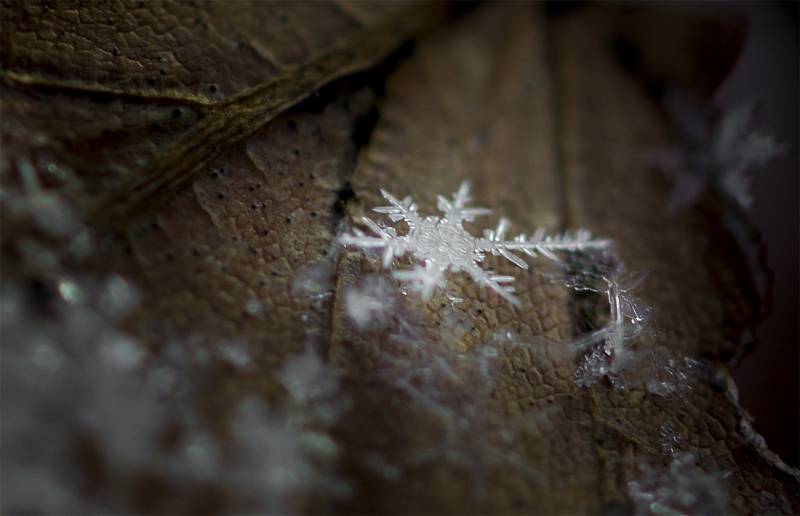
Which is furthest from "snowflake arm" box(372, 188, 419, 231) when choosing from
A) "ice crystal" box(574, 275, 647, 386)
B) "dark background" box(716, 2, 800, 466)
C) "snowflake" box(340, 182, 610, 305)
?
"dark background" box(716, 2, 800, 466)

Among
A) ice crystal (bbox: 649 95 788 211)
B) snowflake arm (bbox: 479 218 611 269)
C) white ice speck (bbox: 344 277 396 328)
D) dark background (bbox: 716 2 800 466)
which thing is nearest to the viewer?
white ice speck (bbox: 344 277 396 328)

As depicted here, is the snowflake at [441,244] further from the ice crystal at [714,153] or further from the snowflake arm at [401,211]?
the ice crystal at [714,153]

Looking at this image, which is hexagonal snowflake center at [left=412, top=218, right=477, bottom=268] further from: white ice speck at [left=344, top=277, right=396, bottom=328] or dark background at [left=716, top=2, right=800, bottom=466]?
dark background at [left=716, top=2, right=800, bottom=466]

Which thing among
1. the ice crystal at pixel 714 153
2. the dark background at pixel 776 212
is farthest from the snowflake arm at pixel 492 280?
the ice crystal at pixel 714 153

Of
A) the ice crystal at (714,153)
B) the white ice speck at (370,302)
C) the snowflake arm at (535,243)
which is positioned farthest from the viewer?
the ice crystal at (714,153)

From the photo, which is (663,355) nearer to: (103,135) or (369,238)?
(369,238)

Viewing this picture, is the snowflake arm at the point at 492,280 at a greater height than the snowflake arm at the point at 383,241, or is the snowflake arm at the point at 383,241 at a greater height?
the snowflake arm at the point at 383,241
